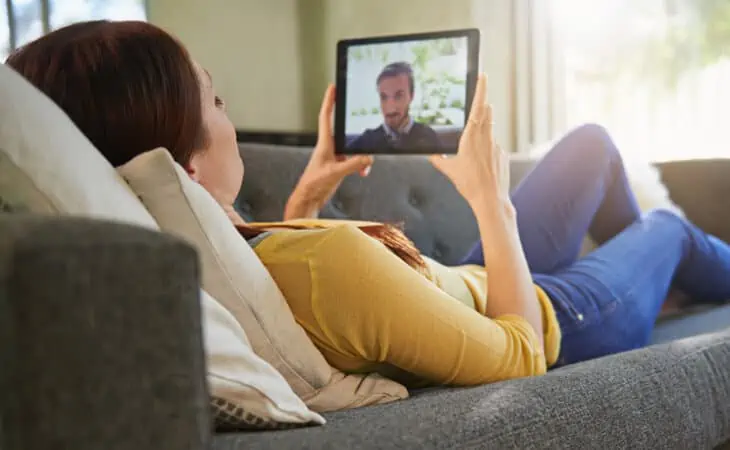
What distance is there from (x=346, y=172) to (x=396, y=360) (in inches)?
29.5

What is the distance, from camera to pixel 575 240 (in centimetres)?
164

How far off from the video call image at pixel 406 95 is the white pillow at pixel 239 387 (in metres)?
0.79

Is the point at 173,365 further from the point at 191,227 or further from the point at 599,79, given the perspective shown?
the point at 599,79

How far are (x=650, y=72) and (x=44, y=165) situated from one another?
297 centimetres

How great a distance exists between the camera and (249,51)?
3.38 meters

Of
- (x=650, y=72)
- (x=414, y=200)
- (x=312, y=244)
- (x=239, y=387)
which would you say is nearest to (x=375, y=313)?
(x=312, y=244)

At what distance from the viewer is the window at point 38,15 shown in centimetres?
256

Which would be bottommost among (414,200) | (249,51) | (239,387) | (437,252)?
(437,252)

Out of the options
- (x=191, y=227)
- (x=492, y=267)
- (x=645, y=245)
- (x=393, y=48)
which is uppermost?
(x=393, y=48)

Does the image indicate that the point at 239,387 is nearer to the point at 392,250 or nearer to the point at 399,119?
A: the point at 392,250

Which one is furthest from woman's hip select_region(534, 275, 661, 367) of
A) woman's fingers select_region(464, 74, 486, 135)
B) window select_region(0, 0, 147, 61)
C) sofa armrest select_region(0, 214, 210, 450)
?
window select_region(0, 0, 147, 61)

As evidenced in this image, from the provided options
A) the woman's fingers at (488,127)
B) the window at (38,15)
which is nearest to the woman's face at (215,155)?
the woman's fingers at (488,127)

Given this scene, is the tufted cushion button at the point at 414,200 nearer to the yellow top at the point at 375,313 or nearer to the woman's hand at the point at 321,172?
the woman's hand at the point at 321,172

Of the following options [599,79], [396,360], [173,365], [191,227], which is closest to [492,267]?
[396,360]
